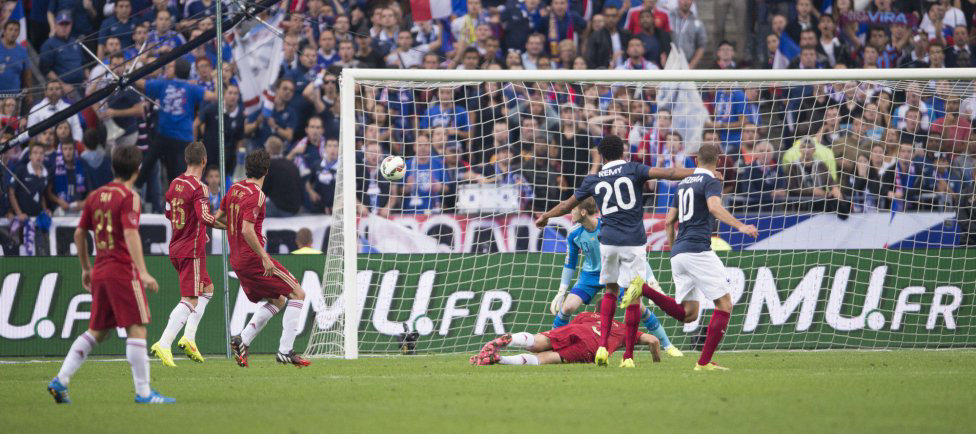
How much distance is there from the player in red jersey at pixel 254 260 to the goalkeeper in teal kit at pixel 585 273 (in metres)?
3.11

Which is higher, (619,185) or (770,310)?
(619,185)

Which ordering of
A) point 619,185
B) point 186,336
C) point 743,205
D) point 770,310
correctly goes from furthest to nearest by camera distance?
point 743,205, point 770,310, point 186,336, point 619,185

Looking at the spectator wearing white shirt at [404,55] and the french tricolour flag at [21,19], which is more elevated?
the french tricolour flag at [21,19]

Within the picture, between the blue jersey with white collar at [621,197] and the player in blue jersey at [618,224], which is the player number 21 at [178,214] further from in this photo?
the blue jersey with white collar at [621,197]

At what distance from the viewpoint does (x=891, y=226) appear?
16125mm

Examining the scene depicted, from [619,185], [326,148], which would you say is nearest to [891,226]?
[619,185]

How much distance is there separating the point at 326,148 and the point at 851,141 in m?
7.62

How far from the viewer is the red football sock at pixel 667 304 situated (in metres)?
11.7

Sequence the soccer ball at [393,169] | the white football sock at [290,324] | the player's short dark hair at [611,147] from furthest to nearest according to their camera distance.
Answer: the soccer ball at [393,169], the white football sock at [290,324], the player's short dark hair at [611,147]

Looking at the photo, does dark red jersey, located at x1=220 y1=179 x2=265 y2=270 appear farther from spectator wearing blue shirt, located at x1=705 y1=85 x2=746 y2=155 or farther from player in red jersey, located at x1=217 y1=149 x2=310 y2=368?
spectator wearing blue shirt, located at x1=705 y1=85 x2=746 y2=155

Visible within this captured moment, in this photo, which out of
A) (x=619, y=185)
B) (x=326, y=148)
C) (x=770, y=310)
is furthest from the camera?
(x=326, y=148)

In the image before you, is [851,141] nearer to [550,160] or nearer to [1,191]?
[550,160]

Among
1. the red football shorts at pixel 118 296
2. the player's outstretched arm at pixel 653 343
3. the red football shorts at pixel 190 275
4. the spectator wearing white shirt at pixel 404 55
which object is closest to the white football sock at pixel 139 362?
the red football shorts at pixel 118 296

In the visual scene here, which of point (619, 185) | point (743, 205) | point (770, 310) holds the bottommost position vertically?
point (770, 310)
